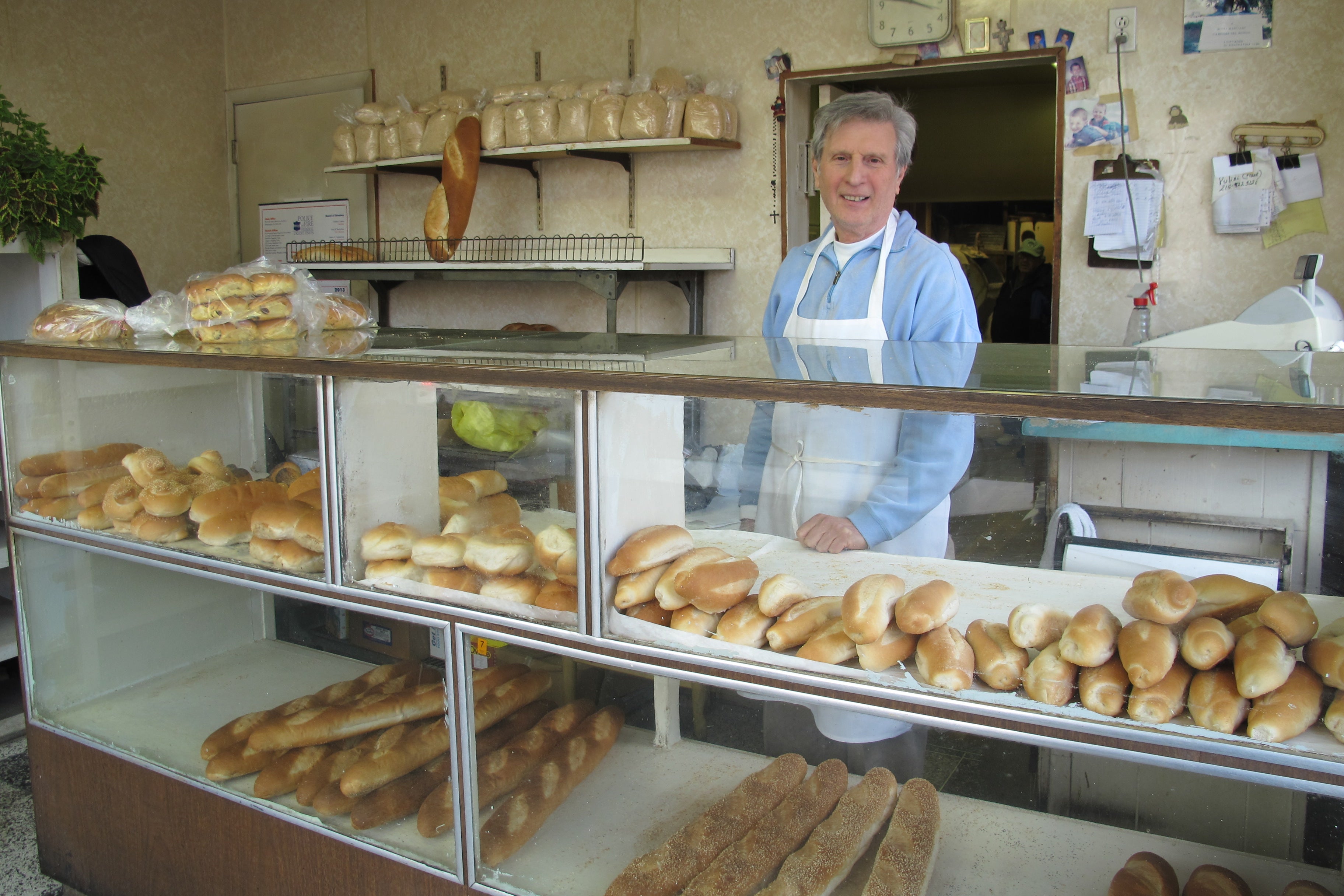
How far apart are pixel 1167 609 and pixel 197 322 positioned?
61.8 inches

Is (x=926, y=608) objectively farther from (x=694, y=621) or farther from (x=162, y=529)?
(x=162, y=529)

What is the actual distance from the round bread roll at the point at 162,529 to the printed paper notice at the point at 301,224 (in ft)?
9.90

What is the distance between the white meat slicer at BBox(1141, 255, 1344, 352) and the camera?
2.26 m

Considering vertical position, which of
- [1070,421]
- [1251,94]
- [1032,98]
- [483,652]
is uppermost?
[1032,98]

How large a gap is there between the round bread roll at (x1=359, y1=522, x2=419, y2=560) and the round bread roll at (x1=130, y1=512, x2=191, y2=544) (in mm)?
421

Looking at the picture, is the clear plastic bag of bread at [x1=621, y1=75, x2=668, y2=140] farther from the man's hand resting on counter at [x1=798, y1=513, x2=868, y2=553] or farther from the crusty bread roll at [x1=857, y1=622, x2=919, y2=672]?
the crusty bread roll at [x1=857, y1=622, x2=919, y2=672]

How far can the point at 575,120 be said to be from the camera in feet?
11.4

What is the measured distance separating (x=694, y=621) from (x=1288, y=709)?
59 centimetres

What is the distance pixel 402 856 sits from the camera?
1409 millimetres

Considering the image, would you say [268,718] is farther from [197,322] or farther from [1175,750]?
[1175,750]

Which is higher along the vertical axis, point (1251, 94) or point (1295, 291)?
point (1251, 94)

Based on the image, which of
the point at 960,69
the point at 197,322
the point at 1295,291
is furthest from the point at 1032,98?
the point at 197,322

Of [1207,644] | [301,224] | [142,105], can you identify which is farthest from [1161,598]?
[142,105]

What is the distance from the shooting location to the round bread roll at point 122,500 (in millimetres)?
1677
